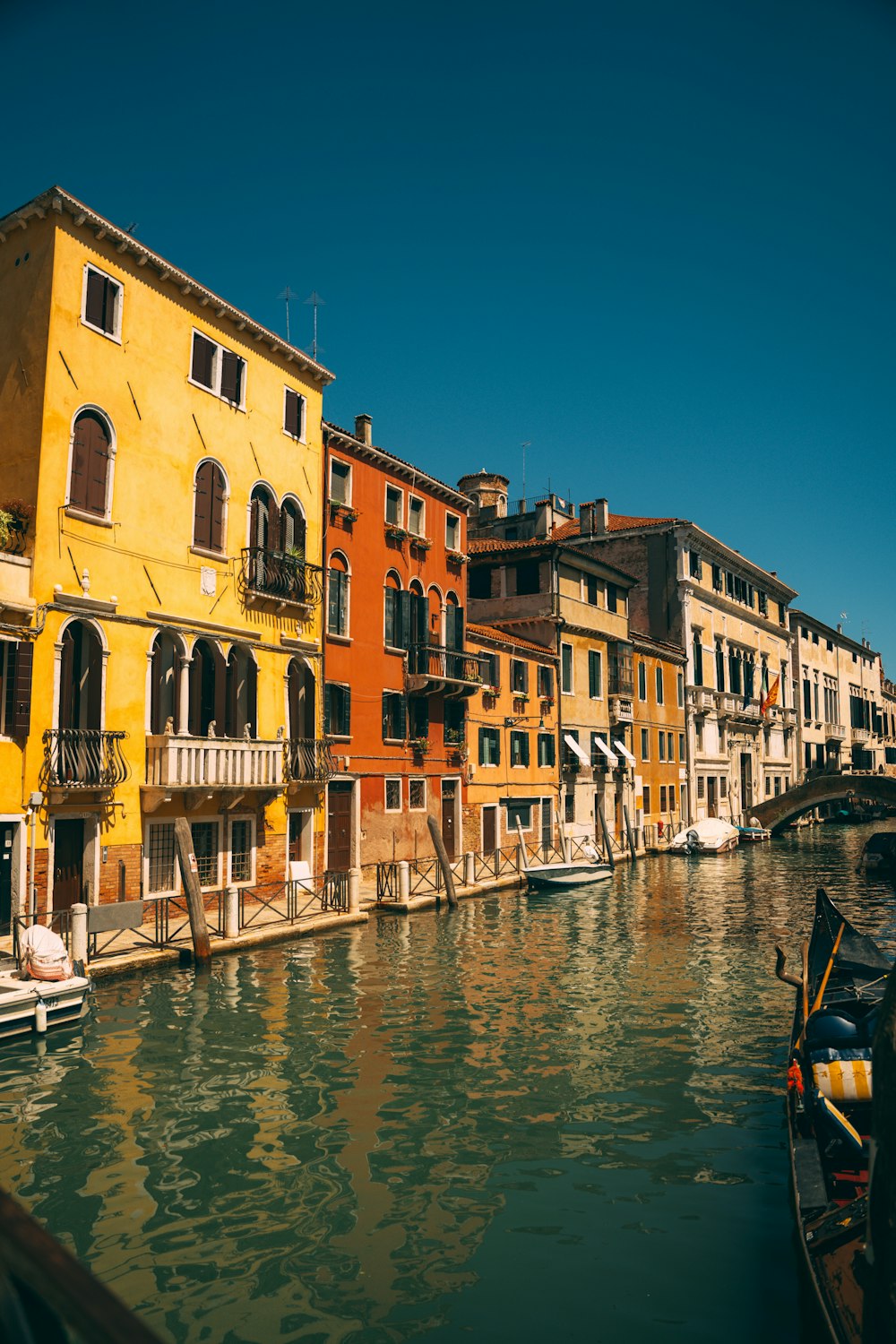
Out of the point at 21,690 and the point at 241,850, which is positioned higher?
the point at 21,690

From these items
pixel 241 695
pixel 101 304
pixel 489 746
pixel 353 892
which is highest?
pixel 101 304

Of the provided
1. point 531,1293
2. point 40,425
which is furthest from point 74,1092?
point 40,425

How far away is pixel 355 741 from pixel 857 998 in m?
15.2

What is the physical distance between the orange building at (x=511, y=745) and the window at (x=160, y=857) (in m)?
11.8

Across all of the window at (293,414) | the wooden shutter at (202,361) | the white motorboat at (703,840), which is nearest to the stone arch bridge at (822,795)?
the white motorboat at (703,840)

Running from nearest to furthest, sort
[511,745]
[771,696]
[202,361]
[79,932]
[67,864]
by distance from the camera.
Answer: [79,932]
[67,864]
[202,361]
[511,745]
[771,696]

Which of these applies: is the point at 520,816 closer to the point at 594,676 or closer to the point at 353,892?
the point at 594,676

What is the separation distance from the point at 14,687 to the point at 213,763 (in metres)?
4.29

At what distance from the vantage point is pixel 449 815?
92.0 ft

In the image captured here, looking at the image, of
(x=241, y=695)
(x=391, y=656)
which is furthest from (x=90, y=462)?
(x=391, y=656)

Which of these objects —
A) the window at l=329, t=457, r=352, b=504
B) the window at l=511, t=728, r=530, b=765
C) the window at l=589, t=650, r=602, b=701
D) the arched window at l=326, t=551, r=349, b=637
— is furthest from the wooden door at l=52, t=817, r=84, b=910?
the window at l=589, t=650, r=602, b=701

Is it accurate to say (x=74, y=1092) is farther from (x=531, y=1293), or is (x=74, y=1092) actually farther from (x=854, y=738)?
(x=854, y=738)

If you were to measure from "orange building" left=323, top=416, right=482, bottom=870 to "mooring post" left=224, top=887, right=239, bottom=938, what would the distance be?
19.6ft

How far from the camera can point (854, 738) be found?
2712 inches
